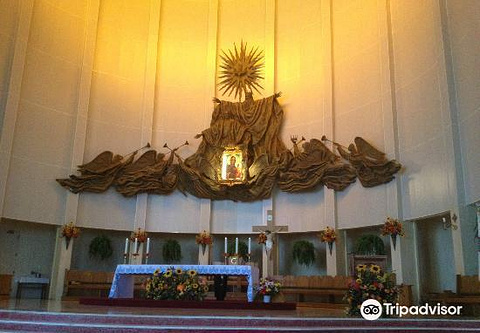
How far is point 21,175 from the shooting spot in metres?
13.8

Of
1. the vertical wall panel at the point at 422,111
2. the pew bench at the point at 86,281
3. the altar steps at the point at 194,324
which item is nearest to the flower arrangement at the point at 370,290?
the altar steps at the point at 194,324

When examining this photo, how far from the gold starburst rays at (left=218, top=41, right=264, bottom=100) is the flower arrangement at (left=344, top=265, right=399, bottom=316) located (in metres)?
10.1

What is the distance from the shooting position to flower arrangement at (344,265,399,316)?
7.07m

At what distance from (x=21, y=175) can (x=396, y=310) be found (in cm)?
1124

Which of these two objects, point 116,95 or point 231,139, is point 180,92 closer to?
point 116,95

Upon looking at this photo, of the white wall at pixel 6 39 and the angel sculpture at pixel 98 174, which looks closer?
the white wall at pixel 6 39

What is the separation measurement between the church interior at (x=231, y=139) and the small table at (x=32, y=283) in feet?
0.17

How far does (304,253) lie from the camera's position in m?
14.6

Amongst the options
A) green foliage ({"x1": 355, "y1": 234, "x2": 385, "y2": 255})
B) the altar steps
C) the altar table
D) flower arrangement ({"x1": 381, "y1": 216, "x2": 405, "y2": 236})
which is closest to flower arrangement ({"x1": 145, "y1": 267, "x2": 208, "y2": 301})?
the altar table

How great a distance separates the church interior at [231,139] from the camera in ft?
41.8

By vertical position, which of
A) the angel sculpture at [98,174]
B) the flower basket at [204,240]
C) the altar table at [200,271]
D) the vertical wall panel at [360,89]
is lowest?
the altar table at [200,271]

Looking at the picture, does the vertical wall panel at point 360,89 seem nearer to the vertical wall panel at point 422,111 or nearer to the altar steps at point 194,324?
the vertical wall panel at point 422,111

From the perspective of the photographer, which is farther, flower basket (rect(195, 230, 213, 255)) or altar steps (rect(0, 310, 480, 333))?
flower basket (rect(195, 230, 213, 255))

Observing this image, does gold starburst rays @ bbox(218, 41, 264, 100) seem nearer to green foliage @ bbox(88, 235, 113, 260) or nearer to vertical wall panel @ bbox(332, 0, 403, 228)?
vertical wall panel @ bbox(332, 0, 403, 228)
